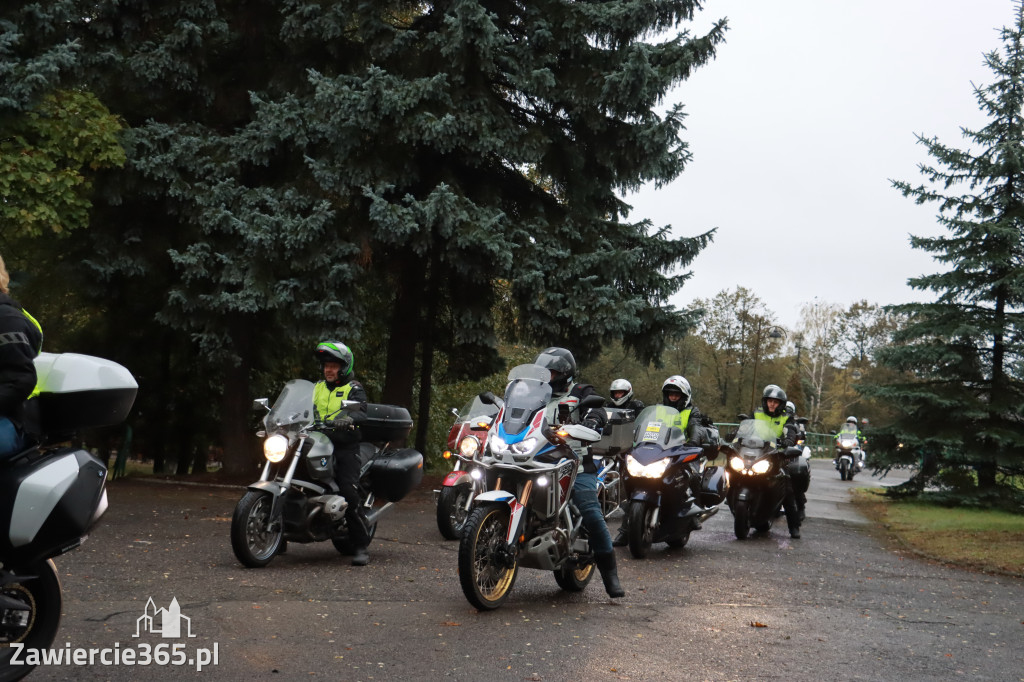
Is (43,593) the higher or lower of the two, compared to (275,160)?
lower

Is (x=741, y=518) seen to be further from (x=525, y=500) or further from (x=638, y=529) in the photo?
(x=525, y=500)

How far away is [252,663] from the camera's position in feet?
18.8

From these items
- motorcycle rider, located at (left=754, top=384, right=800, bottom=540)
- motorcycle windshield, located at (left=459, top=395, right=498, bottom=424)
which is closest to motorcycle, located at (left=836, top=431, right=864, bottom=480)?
motorcycle rider, located at (left=754, top=384, right=800, bottom=540)

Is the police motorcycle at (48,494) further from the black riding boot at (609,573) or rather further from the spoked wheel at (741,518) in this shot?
the spoked wheel at (741,518)

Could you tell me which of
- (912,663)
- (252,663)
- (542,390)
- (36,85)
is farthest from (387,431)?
(36,85)

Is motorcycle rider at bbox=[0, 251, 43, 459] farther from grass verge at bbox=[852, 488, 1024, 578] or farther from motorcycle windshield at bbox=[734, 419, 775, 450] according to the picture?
grass verge at bbox=[852, 488, 1024, 578]

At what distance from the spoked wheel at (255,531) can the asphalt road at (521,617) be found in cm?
16

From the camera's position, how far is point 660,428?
11562mm

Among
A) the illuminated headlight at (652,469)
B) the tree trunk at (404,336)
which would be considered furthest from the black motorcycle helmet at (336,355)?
the tree trunk at (404,336)

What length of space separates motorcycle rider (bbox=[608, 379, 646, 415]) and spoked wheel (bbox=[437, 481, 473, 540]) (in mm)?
2173

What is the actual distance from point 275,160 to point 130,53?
8.83ft

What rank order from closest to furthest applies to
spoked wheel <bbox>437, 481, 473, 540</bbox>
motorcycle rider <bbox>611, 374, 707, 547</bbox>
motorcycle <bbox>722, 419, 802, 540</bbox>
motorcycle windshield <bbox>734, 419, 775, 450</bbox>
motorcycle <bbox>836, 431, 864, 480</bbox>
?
spoked wheel <bbox>437, 481, 473, 540</bbox> < motorcycle rider <bbox>611, 374, 707, 547</bbox> < motorcycle <bbox>722, 419, 802, 540</bbox> < motorcycle windshield <bbox>734, 419, 775, 450</bbox> < motorcycle <bbox>836, 431, 864, 480</bbox>

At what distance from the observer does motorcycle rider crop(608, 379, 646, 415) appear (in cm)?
1284

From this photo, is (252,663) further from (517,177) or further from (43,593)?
(517,177)
